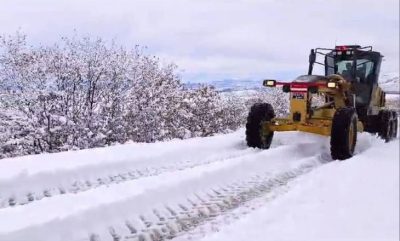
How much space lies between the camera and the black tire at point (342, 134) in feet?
25.9

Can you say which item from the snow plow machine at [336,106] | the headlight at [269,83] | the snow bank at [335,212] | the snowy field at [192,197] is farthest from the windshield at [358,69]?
the snow bank at [335,212]

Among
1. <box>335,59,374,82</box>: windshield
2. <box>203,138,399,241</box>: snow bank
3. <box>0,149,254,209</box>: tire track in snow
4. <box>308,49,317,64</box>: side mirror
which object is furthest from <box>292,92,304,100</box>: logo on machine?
<box>203,138,399,241</box>: snow bank

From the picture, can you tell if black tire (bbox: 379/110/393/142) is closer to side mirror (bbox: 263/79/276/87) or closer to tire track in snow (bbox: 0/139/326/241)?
side mirror (bbox: 263/79/276/87)

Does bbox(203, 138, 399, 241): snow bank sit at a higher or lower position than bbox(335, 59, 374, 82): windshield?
lower

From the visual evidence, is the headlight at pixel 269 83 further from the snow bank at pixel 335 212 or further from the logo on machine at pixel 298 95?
the snow bank at pixel 335 212

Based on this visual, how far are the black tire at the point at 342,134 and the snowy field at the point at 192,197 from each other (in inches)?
14.7

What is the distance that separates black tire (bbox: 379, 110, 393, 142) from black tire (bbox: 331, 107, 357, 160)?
2.43 metres

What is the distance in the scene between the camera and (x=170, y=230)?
4.16 meters

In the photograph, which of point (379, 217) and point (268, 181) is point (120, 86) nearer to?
point (268, 181)

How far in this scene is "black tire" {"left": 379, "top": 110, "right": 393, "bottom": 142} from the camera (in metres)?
10.4

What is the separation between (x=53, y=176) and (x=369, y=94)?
21.5ft

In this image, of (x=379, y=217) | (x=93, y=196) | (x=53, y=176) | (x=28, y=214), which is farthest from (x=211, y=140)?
(x=379, y=217)

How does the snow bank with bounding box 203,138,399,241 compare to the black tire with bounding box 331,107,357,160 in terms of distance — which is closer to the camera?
the snow bank with bounding box 203,138,399,241

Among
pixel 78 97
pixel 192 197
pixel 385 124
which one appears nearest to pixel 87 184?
pixel 192 197
